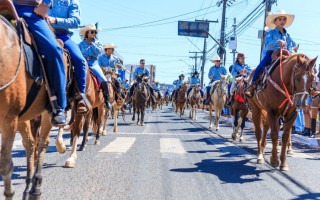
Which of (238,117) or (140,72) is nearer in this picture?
(238,117)

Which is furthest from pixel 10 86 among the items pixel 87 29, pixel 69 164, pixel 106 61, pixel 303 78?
pixel 106 61

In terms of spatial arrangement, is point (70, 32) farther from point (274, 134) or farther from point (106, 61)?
point (106, 61)

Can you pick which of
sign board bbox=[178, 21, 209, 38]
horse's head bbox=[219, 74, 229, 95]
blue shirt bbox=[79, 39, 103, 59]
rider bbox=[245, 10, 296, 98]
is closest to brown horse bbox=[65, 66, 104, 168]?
blue shirt bbox=[79, 39, 103, 59]

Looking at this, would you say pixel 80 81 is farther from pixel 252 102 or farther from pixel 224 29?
pixel 224 29

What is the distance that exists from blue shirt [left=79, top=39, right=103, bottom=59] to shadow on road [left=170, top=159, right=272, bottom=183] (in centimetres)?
337

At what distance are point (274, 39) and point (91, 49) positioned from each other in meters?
4.22

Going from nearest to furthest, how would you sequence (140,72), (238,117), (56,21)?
(56,21) → (238,117) → (140,72)

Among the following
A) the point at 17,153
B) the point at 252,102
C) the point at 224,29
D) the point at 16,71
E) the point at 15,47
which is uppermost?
the point at 224,29

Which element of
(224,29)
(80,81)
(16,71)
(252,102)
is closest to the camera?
(16,71)

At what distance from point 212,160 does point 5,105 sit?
16.1ft

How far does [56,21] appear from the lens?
4.60 meters

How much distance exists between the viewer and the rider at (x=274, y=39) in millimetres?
6984

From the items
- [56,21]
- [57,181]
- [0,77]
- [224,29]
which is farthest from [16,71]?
[224,29]

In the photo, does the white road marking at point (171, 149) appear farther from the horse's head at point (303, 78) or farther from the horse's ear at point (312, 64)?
the horse's ear at point (312, 64)
